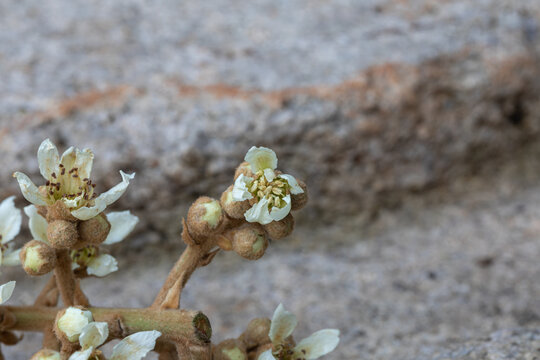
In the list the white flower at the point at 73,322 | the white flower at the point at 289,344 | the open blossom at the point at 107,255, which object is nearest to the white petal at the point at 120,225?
the open blossom at the point at 107,255

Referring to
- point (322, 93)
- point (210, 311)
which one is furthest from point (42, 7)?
point (210, 311)

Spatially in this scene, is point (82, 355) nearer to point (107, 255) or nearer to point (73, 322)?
point (73, 322)

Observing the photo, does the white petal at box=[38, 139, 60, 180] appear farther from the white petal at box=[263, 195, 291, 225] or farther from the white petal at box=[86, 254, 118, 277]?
the white petal at box=[263, 195, 291, 225]

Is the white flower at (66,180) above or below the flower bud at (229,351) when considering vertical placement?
above

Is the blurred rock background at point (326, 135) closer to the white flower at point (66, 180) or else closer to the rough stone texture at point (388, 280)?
the rough stone texture at point (388, 280)

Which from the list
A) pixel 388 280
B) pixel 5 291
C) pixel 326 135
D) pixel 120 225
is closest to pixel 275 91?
pixel 326 135

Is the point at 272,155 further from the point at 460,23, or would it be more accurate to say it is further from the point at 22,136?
the point at 460,23

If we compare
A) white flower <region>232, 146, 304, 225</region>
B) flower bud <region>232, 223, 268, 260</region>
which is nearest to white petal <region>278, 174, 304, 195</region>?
white flower <region>232, 146, 304, 225</region>
